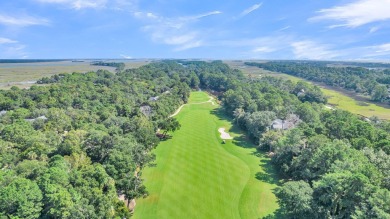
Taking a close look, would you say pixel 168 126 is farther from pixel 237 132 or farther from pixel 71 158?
pixel 71 158

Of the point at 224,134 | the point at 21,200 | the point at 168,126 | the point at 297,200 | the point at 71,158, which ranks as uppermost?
the point at 21,200

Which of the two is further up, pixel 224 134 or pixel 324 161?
pixel 324 161

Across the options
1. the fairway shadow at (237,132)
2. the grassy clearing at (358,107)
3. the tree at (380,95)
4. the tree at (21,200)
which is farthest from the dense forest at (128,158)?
the tree at (380,95)

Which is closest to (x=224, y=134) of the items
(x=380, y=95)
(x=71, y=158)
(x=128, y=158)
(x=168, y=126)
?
(x=168, y=126)

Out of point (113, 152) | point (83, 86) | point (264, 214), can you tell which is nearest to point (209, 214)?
point (264, 214)

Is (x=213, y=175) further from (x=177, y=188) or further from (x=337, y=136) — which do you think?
(x=337, y=136)

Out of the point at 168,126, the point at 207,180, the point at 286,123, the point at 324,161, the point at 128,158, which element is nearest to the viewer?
the point at 324,161
